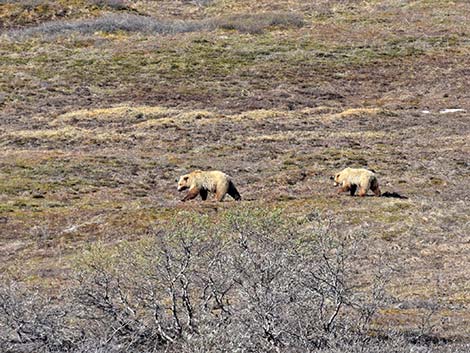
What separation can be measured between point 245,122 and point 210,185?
2019cm

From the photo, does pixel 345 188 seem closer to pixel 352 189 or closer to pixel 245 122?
pixel 352 189

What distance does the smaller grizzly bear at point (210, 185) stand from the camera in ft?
94.4

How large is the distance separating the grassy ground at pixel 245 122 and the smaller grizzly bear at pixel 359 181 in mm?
714

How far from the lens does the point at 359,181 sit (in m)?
29.6

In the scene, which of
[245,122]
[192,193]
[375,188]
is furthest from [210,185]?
[245,122]

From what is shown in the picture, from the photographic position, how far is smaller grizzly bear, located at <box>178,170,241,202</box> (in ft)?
94.4

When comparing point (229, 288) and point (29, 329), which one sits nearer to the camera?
point (29, 329)

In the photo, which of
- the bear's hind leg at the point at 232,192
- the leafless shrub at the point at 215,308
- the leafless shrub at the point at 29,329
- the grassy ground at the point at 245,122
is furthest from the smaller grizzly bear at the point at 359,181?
the leafless shrub at the point at 29,329

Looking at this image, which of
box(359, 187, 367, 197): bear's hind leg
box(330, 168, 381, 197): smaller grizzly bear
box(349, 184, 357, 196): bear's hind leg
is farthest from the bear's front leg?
box(359, 187, 367, 197): bear's hind leg

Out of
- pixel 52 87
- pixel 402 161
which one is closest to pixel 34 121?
pixel 52 87

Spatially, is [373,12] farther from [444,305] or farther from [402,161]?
[444,305]

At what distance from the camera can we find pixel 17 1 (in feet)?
262

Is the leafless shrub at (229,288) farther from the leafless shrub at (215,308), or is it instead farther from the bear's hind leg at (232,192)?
the bear's hind leg at (232,192)

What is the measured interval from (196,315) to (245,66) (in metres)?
48.2
